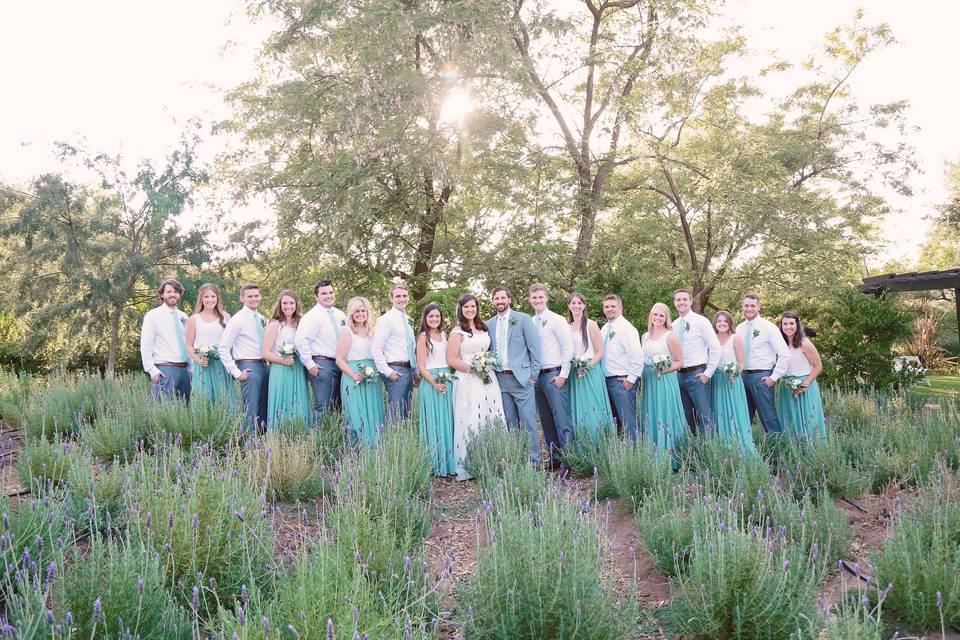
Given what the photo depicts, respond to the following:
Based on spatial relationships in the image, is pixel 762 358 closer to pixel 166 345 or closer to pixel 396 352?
pixel 396 352

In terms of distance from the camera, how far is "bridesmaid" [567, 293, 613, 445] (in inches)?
283

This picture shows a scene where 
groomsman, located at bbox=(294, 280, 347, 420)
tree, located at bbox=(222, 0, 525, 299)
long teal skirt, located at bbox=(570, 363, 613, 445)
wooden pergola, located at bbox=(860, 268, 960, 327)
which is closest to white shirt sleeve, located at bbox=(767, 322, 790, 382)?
long teal skirt, located at bbox=(570, 363, 613, 445)

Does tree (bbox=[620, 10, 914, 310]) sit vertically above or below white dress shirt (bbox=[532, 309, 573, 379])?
above

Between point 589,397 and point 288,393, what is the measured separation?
310 cm

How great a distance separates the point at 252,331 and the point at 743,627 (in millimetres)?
5571

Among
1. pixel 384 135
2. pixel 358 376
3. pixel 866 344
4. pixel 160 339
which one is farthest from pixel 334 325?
pixel 866 344

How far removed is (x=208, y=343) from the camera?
7461 mm

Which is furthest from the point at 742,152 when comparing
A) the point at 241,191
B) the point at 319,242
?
the point at 241,191

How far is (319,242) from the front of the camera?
45.8ft

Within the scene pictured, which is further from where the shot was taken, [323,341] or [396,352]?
[323,341]

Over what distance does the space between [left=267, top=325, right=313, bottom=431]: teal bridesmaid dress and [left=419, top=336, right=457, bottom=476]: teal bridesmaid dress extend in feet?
4.05

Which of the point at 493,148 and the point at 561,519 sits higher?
the point at 493,148

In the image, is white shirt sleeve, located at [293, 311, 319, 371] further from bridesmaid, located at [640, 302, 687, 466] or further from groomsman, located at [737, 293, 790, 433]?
groomsman, located at [737, 293, 790, 433]

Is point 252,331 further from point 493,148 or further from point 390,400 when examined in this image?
point 493,148
